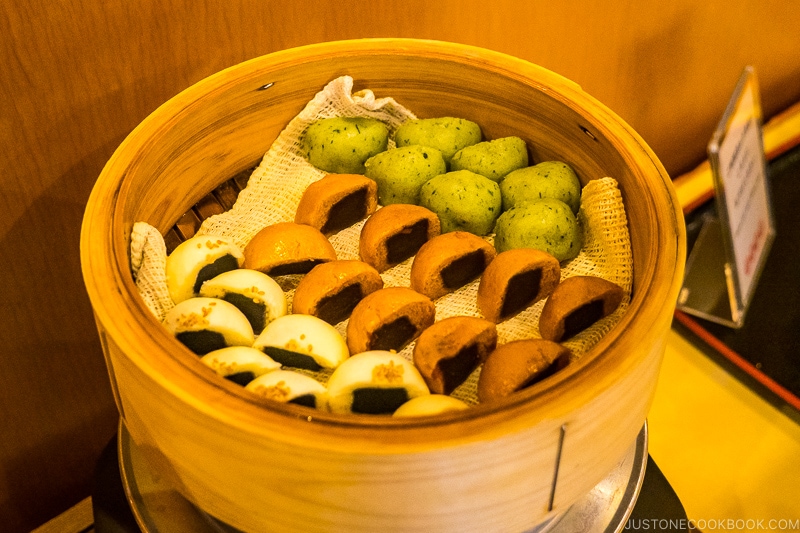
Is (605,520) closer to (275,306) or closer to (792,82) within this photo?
(275,306)

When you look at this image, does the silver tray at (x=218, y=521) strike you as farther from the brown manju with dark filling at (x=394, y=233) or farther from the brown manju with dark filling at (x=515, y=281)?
the brown manju with dark filling at (x=394, y=233)

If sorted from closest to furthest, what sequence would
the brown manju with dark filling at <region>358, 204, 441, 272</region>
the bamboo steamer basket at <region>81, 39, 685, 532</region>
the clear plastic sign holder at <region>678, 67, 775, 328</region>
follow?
the bamboo steamer basket at <region>81, 39, 685, 532</region>, the brown manju with dark filling at <region>358, 204, 441, 272</region>, the clear plastic sign holder at <region>678, 67, 775, 328</region>

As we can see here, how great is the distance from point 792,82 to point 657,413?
128 cm

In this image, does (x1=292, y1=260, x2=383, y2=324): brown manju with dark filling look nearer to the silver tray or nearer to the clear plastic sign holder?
the silver tray

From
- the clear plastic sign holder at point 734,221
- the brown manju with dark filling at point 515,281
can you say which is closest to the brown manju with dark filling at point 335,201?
the brown manju with dark filling at point 515,281

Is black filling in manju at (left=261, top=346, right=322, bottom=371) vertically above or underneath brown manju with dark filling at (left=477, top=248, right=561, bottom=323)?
underneath

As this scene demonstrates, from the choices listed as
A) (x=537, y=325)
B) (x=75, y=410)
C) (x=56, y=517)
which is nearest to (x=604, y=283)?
(x=537, y=325)

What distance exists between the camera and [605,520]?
2.76ft

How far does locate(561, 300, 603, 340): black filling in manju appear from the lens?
0.81m

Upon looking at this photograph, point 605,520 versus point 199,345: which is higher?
point 199,345

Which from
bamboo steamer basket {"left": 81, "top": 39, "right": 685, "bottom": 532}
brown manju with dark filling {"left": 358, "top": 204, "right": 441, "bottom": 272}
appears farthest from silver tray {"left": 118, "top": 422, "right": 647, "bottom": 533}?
brown manju with dark filling {"left": 358, "top": 204, "right": 441, "bottom": 272}

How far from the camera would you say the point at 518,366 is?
28.7 inches

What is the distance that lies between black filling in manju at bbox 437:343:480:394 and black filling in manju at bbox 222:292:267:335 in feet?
0.73

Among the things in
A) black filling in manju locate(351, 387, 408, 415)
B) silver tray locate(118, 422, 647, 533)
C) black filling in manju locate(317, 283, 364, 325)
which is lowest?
silver tray locate(118, 422, 647, 533)
